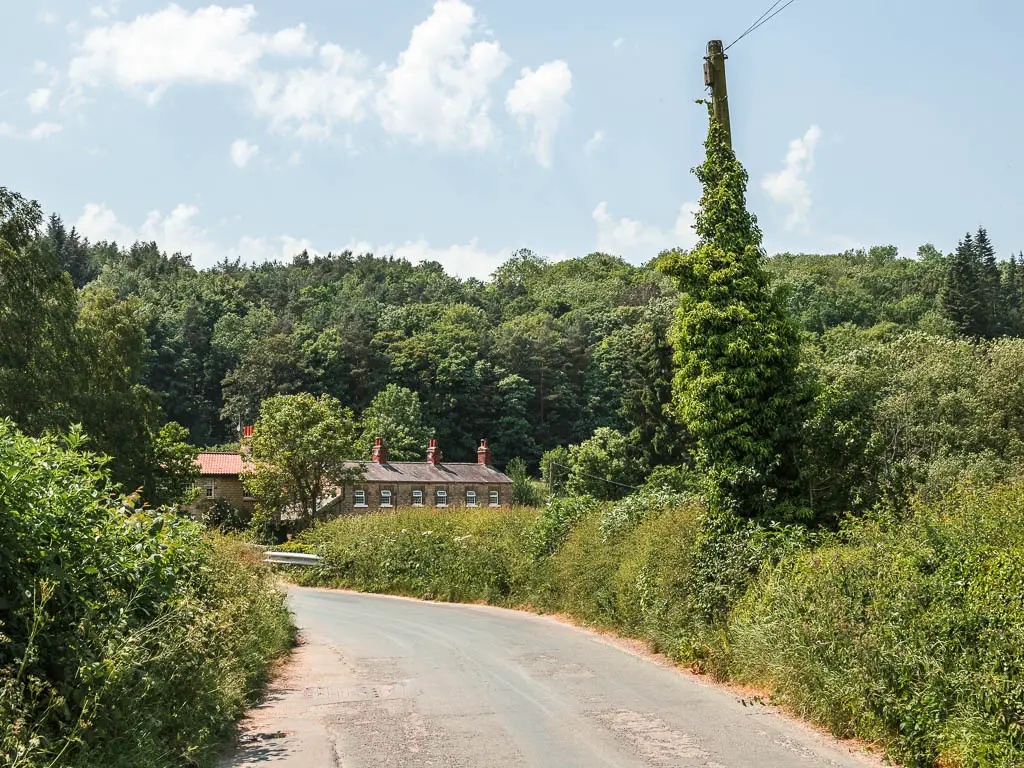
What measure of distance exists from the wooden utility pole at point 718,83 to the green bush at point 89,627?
12905mm

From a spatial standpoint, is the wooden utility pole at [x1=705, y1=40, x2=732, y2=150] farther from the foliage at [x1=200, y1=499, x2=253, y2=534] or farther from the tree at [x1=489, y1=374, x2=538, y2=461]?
the tree at [x1=489, y1=374, x2=538, y2=461]

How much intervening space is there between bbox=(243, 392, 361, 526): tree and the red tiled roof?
36.4ft

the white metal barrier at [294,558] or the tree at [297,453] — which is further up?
the tree at [297,453]

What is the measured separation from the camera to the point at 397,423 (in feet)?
308

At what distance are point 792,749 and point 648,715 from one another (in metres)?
2.18

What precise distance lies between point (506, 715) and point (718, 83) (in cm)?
1232

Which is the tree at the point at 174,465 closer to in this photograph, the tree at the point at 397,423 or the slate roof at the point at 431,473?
the slate roof at the point at 431,473

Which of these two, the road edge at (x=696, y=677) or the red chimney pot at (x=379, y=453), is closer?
the road edge at (x=696, y=677)

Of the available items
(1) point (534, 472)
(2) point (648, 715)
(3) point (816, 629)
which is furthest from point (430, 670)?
(1) point (534, 472)

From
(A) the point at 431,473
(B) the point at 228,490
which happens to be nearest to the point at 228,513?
(B) the point at 228,490

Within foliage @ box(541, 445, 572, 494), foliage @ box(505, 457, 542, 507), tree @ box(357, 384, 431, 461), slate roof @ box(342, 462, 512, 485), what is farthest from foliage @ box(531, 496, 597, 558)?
tree @ box(357, 384, 431, 461)

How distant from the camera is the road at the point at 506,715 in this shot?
952cm

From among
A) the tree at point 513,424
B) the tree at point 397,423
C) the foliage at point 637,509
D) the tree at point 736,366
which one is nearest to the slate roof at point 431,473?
the tree at point 397,423

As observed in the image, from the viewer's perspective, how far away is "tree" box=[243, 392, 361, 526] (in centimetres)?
5772
